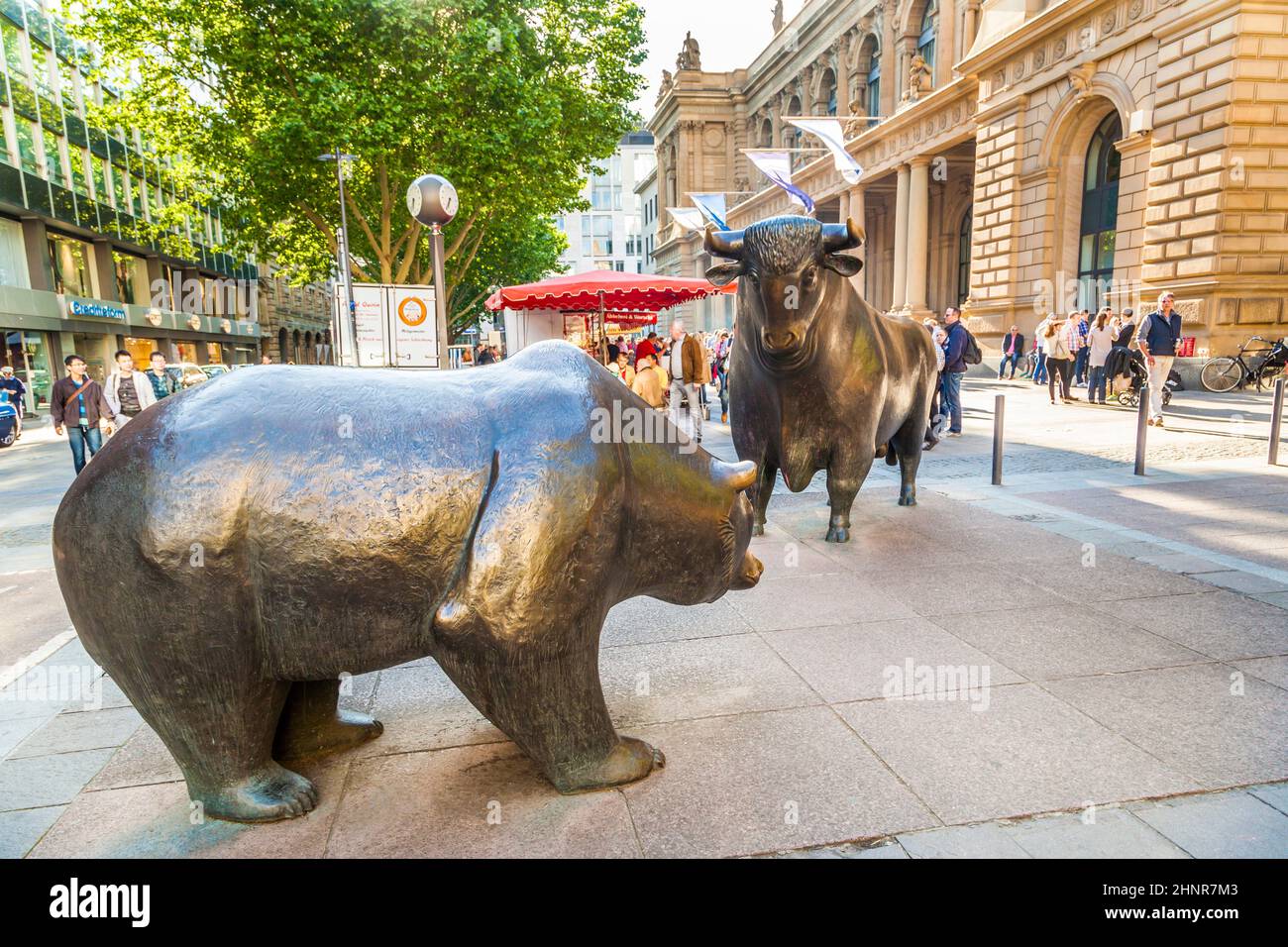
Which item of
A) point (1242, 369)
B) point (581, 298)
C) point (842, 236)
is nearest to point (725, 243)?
point (842, 236)

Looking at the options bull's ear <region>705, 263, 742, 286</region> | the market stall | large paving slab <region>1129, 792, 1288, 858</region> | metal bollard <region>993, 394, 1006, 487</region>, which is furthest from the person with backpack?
large paving slab <region>1129, 792, 1288, 858</region>

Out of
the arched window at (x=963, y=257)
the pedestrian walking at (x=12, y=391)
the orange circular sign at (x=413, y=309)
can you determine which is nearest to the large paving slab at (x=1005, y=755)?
the orange circular sign at (x=413, y=309)

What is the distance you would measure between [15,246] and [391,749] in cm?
3373

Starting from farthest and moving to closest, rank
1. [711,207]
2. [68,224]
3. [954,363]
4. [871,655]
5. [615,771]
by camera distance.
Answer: [68,224] < [711,207] < [954,363] < [871,655] < [615,771]

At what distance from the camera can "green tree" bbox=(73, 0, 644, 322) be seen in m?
19.3

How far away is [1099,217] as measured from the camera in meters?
21.6

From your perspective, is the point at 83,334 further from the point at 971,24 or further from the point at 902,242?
the point at 971,24

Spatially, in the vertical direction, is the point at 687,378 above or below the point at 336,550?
above

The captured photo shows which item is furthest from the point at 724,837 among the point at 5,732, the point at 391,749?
the point at 5,732

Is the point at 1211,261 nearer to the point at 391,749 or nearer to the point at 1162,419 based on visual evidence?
the point at 1162,419

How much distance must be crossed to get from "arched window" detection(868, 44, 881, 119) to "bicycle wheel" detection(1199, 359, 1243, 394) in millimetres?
27678

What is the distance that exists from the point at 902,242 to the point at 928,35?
32.3ft

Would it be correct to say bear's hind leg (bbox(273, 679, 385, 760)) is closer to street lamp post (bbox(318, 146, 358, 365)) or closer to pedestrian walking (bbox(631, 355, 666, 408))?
pedestrian walking (bbox(631, 355, 666, 408))

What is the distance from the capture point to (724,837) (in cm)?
248
